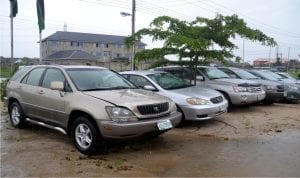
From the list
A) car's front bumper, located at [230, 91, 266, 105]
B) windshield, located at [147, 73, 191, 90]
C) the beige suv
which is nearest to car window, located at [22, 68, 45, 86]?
the beige suv

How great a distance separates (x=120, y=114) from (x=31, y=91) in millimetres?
2683

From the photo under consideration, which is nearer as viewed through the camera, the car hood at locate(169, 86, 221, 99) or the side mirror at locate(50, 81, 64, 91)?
the side mirror at locate(50, 81, 64, 91)

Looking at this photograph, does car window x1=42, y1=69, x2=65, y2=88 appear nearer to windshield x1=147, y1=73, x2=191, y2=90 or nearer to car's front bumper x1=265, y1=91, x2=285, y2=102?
windshield x1=147, y1=73, x2=191, y2=90

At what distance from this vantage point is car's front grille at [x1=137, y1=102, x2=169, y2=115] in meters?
6.11

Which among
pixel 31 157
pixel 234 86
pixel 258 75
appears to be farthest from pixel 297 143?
pixel 258 75

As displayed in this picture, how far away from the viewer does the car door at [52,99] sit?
6680 mm

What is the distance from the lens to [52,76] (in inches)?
290

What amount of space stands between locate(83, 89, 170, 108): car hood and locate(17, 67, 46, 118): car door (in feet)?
5.43

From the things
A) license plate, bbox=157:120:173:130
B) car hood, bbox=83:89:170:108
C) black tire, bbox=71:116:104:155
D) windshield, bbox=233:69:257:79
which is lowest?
black tire, bbox=71:116:104:155

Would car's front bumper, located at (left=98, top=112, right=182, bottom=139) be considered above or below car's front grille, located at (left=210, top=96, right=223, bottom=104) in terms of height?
below

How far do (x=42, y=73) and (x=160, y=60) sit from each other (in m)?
6.19

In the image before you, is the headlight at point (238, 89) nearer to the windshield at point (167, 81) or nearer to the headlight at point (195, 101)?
the windshield at point (167, 81)

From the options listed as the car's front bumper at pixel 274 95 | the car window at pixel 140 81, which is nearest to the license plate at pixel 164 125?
the car window at pixel 140 81

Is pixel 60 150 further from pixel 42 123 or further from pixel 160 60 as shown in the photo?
pixel 160 60
